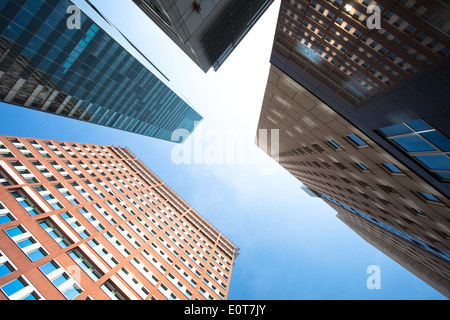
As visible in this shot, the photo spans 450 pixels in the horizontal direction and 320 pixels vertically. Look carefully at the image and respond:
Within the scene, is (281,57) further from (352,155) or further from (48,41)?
(48,41)

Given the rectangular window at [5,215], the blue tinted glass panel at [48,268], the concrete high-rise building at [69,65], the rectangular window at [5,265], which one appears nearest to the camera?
the rectangular window at [5,265]

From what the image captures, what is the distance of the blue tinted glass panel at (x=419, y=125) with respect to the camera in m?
9.78

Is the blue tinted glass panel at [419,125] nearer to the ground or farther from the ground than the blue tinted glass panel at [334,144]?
farther from the ground

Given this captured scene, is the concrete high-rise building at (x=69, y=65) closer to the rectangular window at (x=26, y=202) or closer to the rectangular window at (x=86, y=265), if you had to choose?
the rectangular window at (x=26, y=202)

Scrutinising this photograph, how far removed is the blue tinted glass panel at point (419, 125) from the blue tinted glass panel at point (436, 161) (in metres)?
1.73

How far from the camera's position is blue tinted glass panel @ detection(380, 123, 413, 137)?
1103cm

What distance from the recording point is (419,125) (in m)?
10.1

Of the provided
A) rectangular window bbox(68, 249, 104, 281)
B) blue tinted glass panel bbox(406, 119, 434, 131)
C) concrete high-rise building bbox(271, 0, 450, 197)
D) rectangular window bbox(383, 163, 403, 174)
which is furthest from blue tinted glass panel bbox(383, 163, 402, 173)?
rectangular window bbox(68, 249, 104, 281)

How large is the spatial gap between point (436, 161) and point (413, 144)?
1237 millimetres

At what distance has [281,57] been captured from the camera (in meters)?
19.1

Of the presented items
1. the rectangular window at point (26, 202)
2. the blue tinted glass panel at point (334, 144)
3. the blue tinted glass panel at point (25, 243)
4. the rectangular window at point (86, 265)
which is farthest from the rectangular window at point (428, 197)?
the rectangular window at point (26, 202)

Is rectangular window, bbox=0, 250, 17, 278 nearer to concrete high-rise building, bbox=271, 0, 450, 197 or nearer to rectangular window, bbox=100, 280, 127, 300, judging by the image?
rectangular window, bbox=100, 280, 127, 300

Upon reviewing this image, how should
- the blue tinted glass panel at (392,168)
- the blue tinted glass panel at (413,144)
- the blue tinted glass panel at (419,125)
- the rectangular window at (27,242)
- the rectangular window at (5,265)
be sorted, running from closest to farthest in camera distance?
the blue tinted glass panel at (419,125) → the blue tinted glass panel at (413,144) → the blue tinted glass panel at (392,168) → the rectangular window at (5,265) → the rectangular window at (27,242)

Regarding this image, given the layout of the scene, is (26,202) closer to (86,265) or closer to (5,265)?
(5,265)
